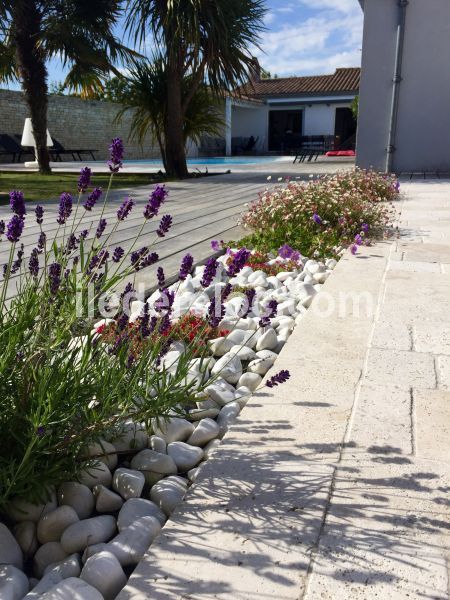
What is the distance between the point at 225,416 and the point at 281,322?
94 cm

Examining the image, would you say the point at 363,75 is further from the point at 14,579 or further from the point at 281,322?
the point at 14,579

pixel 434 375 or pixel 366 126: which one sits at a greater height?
pixel 366 126

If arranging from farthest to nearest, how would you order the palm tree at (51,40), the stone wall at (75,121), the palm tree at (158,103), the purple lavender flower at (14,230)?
1. the stone wall at (75,121)
2. the palm tree at (158,103)
3. the palm tree at (51,40)
4. the purple lavender flower at (14,230)

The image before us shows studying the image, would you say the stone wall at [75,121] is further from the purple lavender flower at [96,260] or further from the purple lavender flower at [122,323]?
the purple lavender flower at [122,323]

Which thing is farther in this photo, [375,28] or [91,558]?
[375,28]

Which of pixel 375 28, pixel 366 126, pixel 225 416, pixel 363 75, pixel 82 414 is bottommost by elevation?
pixel 225 416

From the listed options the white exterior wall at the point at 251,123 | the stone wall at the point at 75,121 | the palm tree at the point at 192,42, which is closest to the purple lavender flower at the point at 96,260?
the palm tree at the point at 192,42

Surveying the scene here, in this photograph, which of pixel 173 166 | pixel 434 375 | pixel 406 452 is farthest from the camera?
pixel 173 166

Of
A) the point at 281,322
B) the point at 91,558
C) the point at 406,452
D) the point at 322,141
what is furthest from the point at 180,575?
the point at 322,141

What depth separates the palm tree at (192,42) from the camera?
9.10 meters

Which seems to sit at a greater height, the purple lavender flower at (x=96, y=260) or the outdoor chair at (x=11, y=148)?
the outdoor chair at (x=11, y=148)

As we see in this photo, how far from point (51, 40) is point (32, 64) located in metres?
0.77

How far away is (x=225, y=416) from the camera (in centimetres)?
179

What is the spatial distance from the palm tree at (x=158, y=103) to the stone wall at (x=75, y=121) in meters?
7.67
